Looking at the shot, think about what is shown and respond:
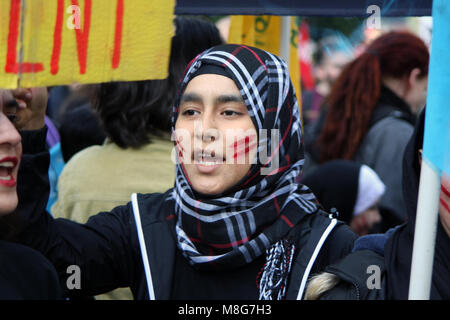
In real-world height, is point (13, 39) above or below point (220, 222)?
above

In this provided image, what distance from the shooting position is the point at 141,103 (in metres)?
2.75

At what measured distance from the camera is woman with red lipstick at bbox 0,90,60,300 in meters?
1.65

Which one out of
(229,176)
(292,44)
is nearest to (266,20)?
(292,44)

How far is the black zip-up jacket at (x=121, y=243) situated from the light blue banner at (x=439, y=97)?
0.55 meters

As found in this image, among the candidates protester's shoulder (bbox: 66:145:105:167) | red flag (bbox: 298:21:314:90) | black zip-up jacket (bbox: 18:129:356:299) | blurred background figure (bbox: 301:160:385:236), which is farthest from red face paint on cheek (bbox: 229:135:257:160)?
red flag (bbox: 298:21:314:90)

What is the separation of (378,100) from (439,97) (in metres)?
2.43

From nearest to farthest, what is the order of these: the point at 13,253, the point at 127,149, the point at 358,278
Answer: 1. the point at 13,253
2. the point at 358,278
3. the point at 127,149

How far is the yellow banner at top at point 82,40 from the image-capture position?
168 centimetres

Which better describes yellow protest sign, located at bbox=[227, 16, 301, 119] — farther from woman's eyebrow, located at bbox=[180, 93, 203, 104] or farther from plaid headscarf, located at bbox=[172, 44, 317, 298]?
woman's eyebrow, located at bbox=[180, 93, 203, 104]

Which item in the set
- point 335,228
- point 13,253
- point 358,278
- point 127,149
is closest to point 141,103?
point 127,149

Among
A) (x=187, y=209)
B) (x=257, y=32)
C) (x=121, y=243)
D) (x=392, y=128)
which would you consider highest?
(x=257, y=32)

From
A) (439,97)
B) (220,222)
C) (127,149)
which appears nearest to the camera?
(439,97)

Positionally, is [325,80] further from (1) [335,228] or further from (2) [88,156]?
(1) [335,228]
